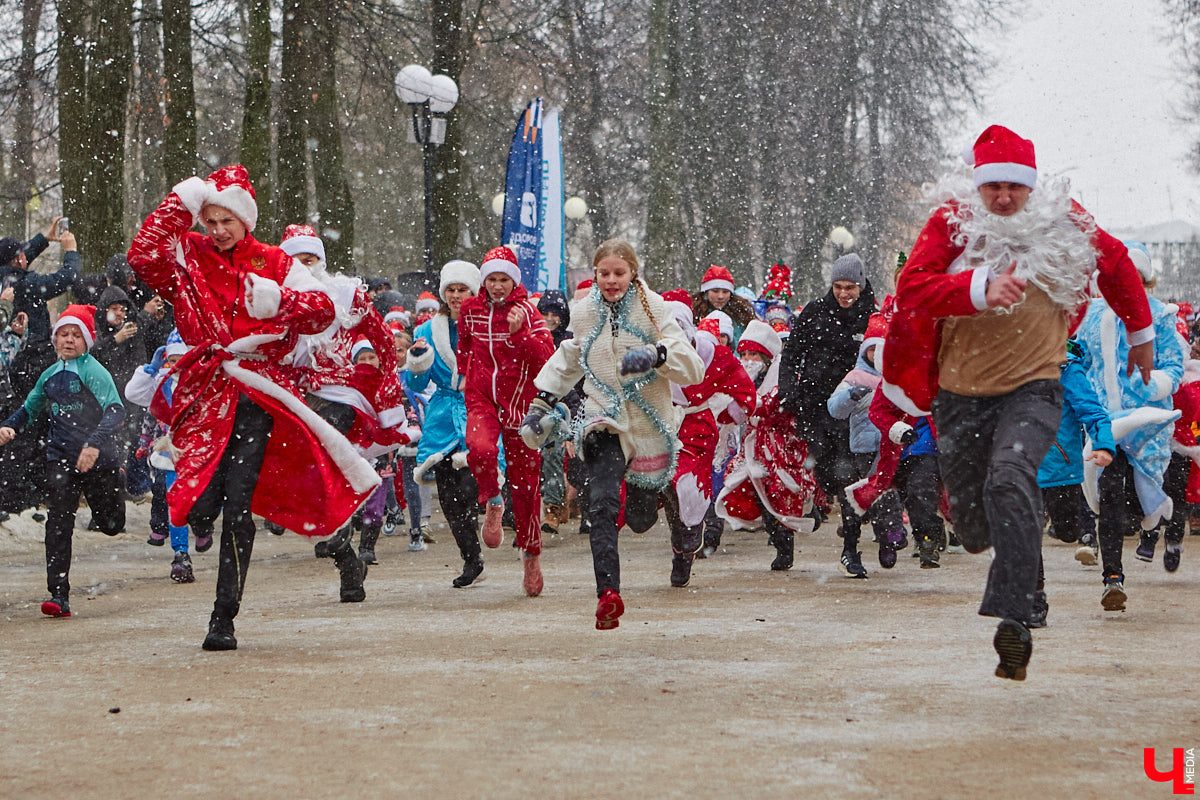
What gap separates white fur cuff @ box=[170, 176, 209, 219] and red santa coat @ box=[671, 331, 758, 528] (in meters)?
3.20

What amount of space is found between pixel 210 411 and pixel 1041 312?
350 cm

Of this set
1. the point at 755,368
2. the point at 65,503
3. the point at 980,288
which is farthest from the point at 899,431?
the point at 65,503

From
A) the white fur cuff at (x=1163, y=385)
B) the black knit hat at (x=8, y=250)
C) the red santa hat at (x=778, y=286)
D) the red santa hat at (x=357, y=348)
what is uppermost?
the red santa hat at (x=778, y=286)

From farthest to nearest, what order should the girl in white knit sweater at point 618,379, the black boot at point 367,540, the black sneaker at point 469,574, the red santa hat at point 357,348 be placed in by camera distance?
1. the black boot at point 367,540
2. the red santa hat at point 357,348
3. the black sneaker at point 469,574
4. the girl in white knit sweater at point 618,379

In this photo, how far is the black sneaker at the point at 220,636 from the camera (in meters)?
6.71

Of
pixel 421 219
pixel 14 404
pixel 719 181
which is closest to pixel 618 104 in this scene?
pixel 719 181

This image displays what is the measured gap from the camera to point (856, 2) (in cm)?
2902

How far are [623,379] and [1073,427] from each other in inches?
86.3

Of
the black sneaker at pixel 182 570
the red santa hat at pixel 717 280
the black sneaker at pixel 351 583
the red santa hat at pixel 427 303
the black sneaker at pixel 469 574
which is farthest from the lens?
the red santa hat at pixel 427 303

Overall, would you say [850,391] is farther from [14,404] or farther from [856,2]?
[856,2]

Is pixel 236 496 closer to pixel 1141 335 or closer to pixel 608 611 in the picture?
pixel 608 611

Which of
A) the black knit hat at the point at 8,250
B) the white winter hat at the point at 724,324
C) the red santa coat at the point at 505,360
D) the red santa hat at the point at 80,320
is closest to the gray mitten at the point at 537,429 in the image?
the red santa coat at the point at 505,360

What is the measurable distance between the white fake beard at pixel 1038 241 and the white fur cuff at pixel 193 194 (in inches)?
128

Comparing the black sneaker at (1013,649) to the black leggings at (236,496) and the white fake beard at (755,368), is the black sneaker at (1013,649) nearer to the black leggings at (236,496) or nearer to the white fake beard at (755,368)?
the black leggings at (236,496)
